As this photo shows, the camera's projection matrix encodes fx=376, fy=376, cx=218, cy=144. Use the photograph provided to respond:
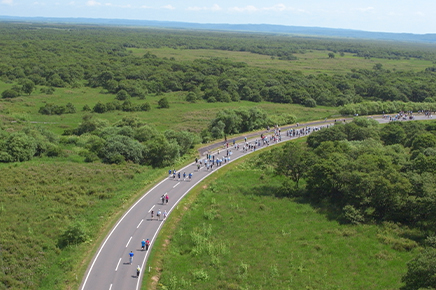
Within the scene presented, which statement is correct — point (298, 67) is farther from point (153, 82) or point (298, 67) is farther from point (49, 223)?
point (49, 223)

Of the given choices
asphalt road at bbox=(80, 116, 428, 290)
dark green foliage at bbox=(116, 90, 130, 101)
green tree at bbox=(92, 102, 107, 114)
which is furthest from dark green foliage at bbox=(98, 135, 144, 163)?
dark green foliage at bbox=(116, 90, 130, 101)

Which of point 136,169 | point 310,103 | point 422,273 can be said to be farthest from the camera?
point 310,103

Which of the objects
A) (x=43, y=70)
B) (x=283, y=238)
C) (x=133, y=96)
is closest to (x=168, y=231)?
(x=283, y=238)

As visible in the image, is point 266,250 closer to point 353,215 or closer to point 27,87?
point 353,215

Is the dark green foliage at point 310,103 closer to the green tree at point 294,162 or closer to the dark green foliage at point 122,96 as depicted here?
the dark green foliage at point 122,96

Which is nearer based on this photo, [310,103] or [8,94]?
[8,94]

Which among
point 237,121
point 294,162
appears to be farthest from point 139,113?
point 294,162
